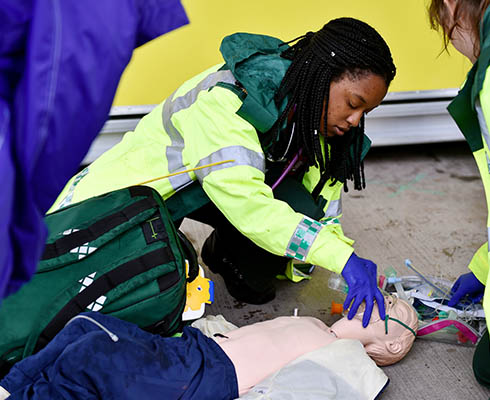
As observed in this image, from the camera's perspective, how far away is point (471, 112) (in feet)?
4.87

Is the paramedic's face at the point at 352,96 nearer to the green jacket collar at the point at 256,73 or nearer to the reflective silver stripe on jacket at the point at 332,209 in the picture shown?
the green jacket collar at the point at 256,73

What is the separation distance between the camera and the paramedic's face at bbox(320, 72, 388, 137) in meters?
1.63

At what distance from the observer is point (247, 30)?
2887mm

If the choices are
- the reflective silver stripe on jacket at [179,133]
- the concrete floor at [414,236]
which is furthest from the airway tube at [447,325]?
the reflective silver stripe on jacket at [179,133]

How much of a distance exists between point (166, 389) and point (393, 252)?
4.33ft

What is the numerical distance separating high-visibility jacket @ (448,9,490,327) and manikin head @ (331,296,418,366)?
0.98 feet

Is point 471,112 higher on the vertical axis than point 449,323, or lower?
higher

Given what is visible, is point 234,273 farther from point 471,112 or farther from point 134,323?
point 471,112

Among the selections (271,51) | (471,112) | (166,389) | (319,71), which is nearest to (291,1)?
(271,51)

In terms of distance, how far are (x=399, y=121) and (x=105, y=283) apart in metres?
2.13

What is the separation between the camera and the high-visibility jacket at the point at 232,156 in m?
1.65

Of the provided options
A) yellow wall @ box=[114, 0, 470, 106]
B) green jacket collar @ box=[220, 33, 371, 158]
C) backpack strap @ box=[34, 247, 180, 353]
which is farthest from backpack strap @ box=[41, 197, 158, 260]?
yellow wall @ box=[114, 0, 470, 106]

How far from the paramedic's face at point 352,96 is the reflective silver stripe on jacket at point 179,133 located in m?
0.32

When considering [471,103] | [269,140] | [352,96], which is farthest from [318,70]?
[471,103]
